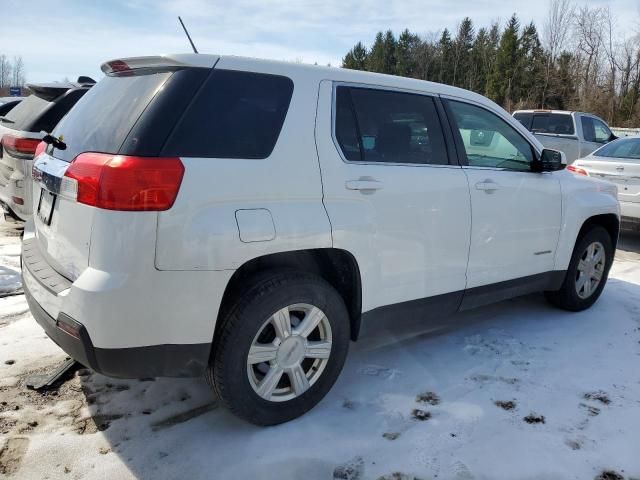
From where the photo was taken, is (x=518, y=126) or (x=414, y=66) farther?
(x=414, y=66)

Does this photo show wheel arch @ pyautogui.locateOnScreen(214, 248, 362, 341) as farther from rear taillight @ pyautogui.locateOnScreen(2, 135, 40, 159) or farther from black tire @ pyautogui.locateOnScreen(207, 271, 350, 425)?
rear taillight @ pyautogui.locateOnScreen(2, 135, 40, 159)

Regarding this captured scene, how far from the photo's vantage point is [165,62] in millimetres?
2559

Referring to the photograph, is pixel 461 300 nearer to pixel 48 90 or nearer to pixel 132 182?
pixel 132 182

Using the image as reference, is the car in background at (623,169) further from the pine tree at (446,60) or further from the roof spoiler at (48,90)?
the pine tree at (446,60)

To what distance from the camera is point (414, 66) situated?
58844 mm

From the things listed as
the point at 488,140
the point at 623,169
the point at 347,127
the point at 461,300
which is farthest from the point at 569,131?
the point at 347,127

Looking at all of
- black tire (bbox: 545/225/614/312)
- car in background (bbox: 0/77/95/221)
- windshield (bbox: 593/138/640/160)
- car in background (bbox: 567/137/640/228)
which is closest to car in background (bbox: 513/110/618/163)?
windshield (bbox: 593/138/640/160)

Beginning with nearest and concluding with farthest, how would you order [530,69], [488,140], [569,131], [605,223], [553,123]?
[488,140], [605,223], [569,131], [553,123], [530,69]

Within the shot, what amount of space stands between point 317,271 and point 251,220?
0.66 metres

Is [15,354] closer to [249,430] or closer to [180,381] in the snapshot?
[180,381]

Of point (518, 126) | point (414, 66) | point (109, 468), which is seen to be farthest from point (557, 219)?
point (414, 66)

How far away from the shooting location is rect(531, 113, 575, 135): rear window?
38.5 ft

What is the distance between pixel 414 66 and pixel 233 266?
60499 mm

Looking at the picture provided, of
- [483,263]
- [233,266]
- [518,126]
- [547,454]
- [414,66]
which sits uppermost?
[414,66]
